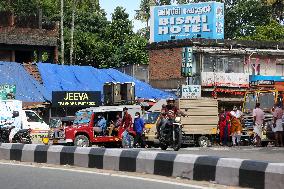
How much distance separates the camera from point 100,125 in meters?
27.9

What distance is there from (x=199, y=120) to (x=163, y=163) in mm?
15711

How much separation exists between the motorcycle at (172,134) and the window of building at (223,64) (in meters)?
29.1

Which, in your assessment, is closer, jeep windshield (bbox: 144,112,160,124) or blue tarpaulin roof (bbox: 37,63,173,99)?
jeep windshield (bbox: 144,112,160,124)

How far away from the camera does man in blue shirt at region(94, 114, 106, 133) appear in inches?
1090

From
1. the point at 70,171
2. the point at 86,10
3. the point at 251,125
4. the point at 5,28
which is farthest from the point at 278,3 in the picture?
the point at 70,171

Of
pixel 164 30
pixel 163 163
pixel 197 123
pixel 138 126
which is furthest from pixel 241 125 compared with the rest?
pixel 164 30

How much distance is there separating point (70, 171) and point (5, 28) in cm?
3682

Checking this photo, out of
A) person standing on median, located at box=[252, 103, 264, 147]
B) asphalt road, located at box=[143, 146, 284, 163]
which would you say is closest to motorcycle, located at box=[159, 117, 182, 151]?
asphalt road, located at box=[143, 146, 284, 163]

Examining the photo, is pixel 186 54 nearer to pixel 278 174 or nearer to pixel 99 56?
pixel 99 56

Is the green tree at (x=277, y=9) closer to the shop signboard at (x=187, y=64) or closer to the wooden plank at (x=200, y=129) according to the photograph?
the shop signboard at (x=187, y=64)

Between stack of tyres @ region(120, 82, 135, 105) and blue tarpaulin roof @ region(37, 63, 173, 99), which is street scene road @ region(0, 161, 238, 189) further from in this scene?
blue tarpaulin roof @ region(37, 63, 173, 99)

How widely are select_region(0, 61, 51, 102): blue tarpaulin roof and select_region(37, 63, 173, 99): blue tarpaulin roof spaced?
73 cm

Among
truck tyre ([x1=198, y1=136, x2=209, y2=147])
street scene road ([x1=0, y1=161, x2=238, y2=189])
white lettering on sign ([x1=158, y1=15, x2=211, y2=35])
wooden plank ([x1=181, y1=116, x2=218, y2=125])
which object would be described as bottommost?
truck tyre ([x1=198, y1=136, x2=209, y2=147])

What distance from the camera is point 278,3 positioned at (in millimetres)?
67438
